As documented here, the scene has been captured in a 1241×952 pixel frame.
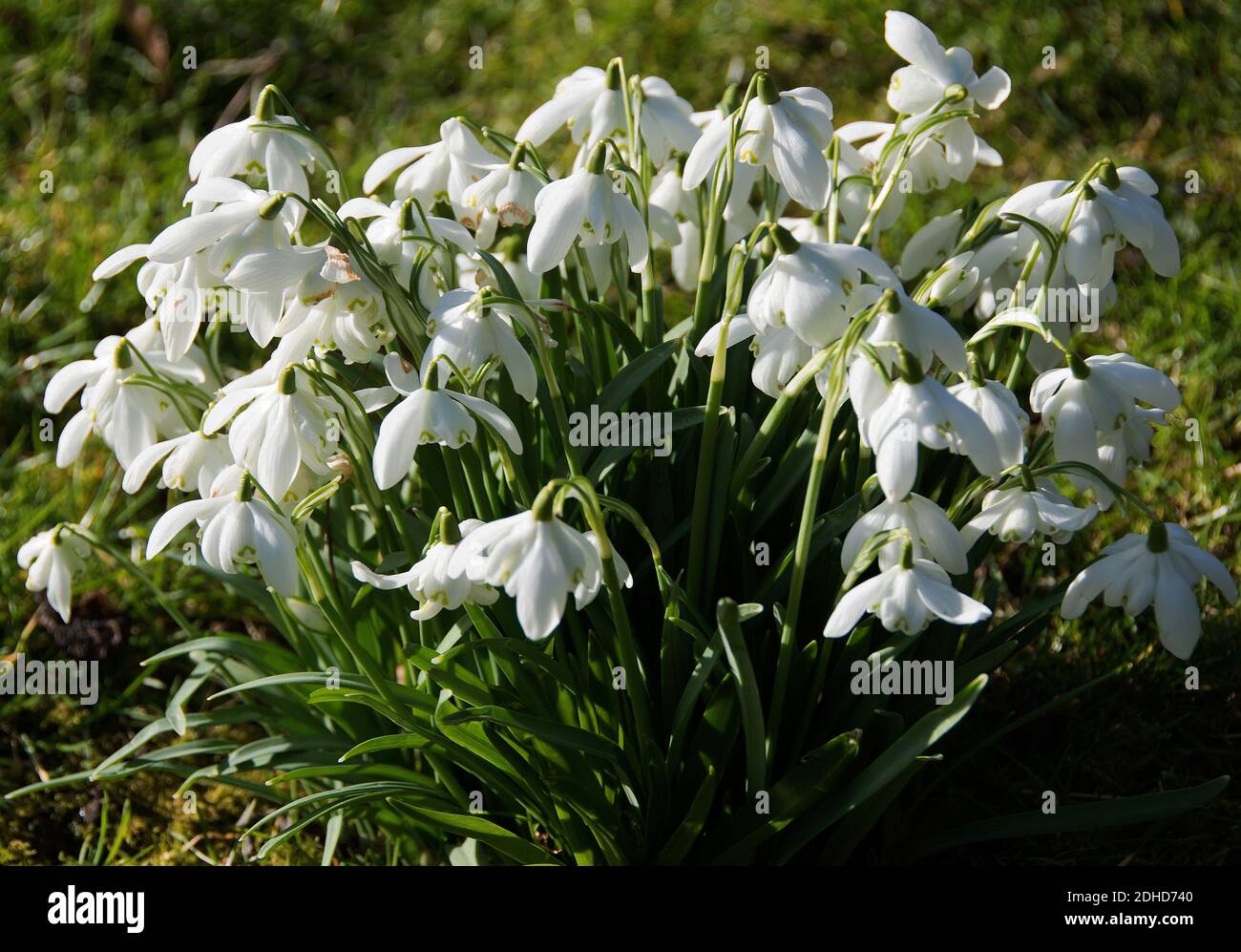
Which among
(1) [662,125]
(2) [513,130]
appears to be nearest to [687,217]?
(1) [662,125]

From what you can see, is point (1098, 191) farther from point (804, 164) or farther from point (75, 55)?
point (75, 55)

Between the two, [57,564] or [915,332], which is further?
[57,564]

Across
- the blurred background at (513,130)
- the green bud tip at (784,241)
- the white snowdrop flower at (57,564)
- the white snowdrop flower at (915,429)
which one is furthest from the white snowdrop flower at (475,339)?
the blurred background at (513,130)

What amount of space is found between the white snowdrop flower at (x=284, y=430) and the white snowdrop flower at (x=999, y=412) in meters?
0.73

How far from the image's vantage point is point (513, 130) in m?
3.69

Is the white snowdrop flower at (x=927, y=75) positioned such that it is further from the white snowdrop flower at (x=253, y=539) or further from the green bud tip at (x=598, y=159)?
the white snowdrop flower at (x=253, y=539)

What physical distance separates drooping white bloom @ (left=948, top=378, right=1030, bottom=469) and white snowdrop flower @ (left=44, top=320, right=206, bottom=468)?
110cm

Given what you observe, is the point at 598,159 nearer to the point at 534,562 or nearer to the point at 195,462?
the point at 534,562

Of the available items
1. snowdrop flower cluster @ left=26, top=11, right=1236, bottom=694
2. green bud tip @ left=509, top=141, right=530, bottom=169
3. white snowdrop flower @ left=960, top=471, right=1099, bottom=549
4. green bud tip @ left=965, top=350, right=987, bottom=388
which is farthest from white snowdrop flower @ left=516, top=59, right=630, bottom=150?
white snowdrop flower @ left=960, top=471, right=1099, bottom=549

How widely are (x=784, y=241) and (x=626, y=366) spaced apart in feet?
1.25

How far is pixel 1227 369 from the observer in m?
2.71

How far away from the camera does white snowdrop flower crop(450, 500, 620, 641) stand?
1.29m
